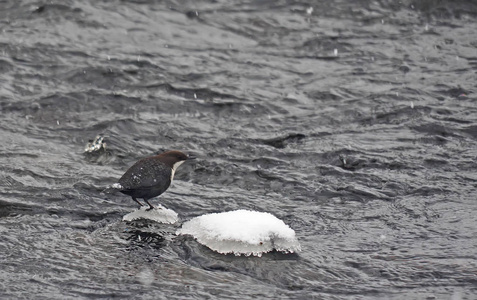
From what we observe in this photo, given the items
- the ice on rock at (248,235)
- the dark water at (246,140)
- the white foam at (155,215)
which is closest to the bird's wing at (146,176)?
the white foam at (155,215)

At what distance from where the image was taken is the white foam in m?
6.71

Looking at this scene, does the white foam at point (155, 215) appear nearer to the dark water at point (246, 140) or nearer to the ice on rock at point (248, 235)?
the dark water at point (246, 140)

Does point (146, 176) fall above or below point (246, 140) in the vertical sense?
above

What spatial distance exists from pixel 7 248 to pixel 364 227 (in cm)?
300

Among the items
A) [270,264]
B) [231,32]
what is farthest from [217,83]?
[270,264]

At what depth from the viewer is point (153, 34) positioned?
12.2 meters

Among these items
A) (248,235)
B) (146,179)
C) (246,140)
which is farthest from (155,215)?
(246,140)

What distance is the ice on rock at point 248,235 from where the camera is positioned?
6.00 meters

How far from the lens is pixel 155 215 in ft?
22.2

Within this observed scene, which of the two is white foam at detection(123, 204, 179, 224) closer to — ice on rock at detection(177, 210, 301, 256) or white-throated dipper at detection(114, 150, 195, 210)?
white-throated dipper at detection(114, 150, 195, 210)

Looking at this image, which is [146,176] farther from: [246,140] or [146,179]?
[246,140]

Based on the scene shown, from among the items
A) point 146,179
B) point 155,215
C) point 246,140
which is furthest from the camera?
point 246,140

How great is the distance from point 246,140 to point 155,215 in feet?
8.02

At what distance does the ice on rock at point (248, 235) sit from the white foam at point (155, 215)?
1.96 ft
